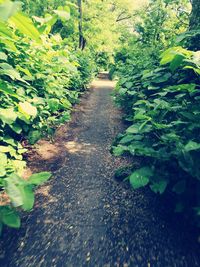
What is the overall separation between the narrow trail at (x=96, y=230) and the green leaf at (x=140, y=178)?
729 mm

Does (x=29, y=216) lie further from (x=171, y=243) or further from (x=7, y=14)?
(x=7, y=14)

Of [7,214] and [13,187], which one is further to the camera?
[7,214]

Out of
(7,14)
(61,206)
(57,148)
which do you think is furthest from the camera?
(57,148)

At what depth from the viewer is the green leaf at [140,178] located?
1915mm

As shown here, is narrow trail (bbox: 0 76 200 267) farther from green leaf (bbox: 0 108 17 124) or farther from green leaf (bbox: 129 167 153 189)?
green leaf (bbox: 0 108 17 124)

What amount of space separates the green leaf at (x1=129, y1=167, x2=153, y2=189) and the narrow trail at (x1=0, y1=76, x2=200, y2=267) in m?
0.73

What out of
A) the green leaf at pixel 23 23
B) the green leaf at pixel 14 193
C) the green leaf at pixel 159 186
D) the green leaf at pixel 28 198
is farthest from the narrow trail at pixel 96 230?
the green leaf at pixel 23 23

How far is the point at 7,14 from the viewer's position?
23.6 inches

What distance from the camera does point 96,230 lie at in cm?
247

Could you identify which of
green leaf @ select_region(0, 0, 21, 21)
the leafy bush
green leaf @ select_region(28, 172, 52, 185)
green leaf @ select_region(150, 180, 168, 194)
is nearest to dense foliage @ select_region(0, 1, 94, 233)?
green leaf @ select_region(28, 172, 52, 185)

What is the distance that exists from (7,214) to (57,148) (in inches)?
125

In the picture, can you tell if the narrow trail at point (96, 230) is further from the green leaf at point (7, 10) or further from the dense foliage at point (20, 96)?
the green leaf at point (7, 10)

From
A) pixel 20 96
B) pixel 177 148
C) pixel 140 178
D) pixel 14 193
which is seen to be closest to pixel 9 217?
pixel 14 193

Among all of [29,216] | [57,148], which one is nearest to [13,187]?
[29,216]
